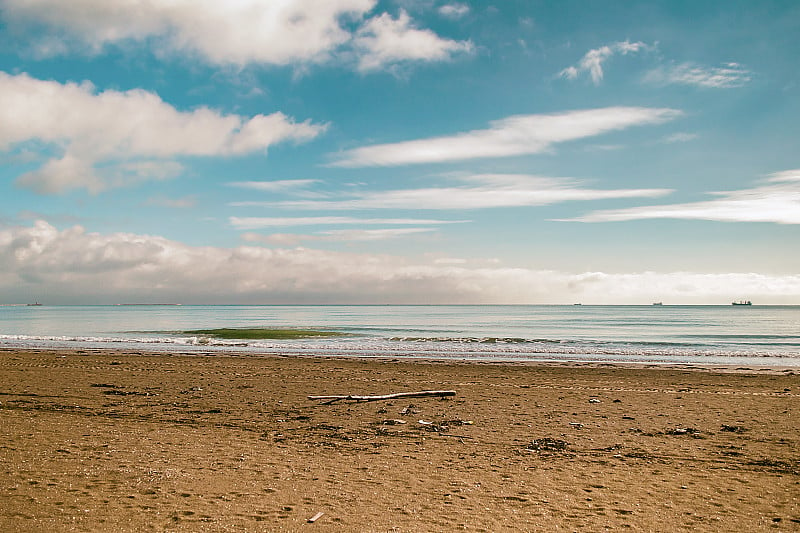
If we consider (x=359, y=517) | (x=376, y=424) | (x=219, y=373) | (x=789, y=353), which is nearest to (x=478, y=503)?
(x=359, y=517)

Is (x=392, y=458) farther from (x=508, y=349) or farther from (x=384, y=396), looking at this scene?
(x=508, y=349)

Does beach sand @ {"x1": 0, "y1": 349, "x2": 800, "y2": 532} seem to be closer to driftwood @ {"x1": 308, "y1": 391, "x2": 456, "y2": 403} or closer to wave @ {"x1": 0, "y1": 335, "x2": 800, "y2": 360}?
driftwood @ {"x1": 308, "y1": 391, "x2": 456, "y2": 403}

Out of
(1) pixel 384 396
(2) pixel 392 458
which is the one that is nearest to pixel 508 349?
(1) pixel 384 396

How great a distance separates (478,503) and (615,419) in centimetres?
661

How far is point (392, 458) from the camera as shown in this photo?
351 inches

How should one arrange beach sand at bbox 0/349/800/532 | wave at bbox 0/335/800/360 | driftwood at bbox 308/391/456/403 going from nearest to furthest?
1. beach sand at bbox 0/349/800/532
2. driftwood at bbox 308/391/456/403
3. wave at bbox 0/335/800/360

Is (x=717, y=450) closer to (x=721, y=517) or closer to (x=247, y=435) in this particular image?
(x=721, y=517)

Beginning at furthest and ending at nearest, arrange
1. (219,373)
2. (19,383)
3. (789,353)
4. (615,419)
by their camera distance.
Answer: (789,353) < (219,373) < (19,383) < (615,419)

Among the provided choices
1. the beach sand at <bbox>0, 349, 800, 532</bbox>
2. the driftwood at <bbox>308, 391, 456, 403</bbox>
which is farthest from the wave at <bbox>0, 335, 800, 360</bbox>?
the beach sand at <bbox>0, 349, 800, 532</bbox>

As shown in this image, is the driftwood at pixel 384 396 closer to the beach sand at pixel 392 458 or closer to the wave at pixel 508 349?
the beach sand at pixel 392 458

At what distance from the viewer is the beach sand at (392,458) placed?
20.9ft

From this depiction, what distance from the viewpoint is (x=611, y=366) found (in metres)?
25.7

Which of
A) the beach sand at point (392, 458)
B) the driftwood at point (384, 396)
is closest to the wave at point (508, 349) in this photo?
the driftwood at point (384, 396)

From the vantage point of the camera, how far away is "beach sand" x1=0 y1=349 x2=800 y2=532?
638 centimetres
